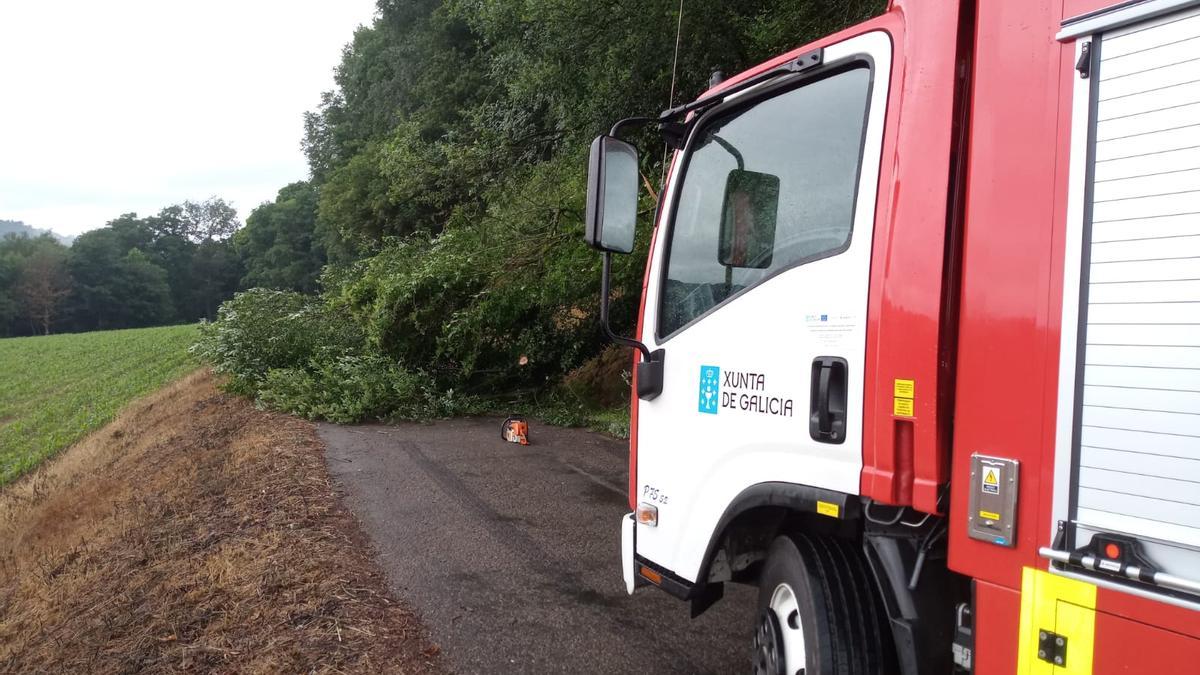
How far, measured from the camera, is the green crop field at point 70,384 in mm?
19812

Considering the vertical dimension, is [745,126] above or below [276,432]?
above

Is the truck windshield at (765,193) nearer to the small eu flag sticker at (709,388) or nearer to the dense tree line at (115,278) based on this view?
the small eu flag sticker at (709,388)

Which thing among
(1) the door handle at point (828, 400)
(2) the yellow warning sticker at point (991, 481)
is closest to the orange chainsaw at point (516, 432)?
(1) the door handle at point (828, 400)

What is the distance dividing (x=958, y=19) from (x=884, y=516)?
132 centimetres

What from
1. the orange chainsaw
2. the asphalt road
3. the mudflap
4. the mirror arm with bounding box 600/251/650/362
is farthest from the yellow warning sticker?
the orange chainsaw

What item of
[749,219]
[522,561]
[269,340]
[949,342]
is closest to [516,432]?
[522,561]

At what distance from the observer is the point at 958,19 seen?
203 cm

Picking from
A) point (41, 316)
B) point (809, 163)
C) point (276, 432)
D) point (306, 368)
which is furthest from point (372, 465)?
point (41, 316)

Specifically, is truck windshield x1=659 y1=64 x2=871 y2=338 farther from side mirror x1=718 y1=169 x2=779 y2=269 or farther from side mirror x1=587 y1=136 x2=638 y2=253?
side mirror x1=587 y1=136 x2=638 y2=253

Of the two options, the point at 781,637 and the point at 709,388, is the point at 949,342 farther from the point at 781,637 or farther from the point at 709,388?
the point at 781,637

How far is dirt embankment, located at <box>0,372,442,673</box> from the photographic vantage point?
13.5ft

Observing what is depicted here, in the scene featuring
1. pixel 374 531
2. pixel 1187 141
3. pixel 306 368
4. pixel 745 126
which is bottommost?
pixel 374 531

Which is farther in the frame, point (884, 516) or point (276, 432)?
point (276, 432)

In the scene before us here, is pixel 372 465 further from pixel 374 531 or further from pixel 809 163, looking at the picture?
pixel 809 163
